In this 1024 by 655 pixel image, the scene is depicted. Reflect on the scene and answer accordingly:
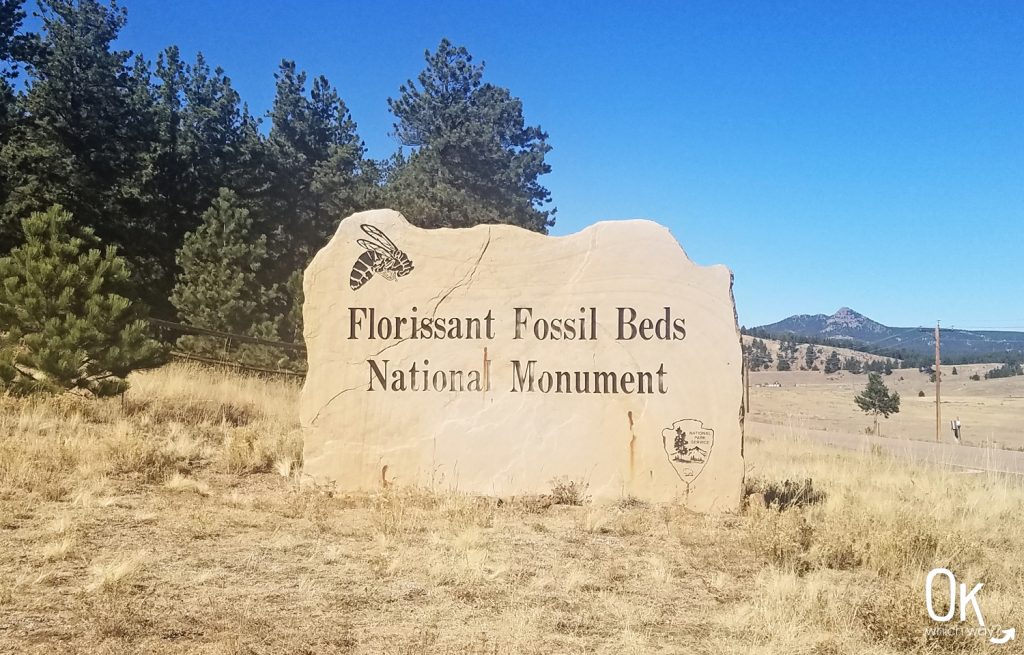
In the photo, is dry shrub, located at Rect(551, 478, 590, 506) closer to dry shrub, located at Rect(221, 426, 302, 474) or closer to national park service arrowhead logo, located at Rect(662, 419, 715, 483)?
national park service arrowhead logo, located at Rect(662, 419, 715, 483)

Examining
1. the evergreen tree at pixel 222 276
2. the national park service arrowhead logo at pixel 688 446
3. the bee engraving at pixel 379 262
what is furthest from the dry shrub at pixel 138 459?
the evergreen tree at pixel 222 276

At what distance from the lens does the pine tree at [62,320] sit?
1085cm

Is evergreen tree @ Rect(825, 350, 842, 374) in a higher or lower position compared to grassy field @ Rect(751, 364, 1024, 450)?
higher

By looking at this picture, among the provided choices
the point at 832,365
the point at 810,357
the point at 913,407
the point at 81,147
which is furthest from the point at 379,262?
the point at 810,357

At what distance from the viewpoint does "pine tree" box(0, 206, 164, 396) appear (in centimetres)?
1085

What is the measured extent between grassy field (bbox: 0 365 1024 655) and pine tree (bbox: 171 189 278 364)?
10.7 metres

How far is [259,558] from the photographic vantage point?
5.59m

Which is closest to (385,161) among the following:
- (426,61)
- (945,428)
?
(426,61)

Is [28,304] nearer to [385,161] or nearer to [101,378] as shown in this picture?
[101,378]

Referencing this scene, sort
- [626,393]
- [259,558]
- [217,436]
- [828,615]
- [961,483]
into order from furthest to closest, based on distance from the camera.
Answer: [217,436] → [961,483] → [626,393] → [259,558] → [828,615]

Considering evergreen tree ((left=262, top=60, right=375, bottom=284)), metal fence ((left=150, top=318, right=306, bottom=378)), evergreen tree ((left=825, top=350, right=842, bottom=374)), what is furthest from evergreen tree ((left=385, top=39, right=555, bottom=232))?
evergreen tree ((left=825, top=350, right=842, bottom=374))

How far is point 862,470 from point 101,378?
1066 cm

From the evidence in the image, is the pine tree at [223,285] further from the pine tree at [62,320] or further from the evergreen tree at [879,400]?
the evergreen tree at [879,400]

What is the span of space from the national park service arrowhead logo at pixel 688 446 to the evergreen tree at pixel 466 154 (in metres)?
18.9
